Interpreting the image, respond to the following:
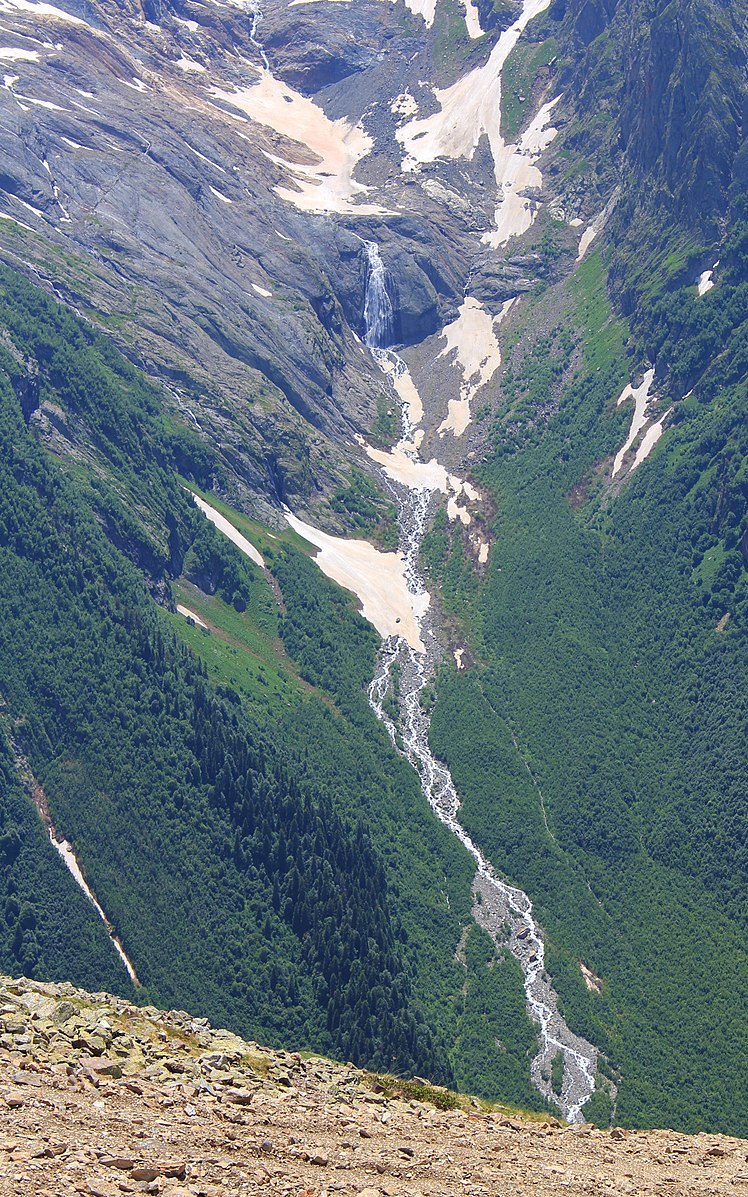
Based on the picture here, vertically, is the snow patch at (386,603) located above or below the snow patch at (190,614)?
above

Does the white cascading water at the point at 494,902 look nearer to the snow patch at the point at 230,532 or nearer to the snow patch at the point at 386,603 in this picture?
the snow patch at the point at 386,603

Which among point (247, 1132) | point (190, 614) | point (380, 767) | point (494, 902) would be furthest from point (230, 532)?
point (247, 1132)

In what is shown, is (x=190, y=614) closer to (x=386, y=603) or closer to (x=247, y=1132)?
(x=386, y=603)

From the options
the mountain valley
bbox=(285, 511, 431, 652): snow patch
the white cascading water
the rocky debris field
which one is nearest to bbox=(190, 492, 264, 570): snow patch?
the mountain valley

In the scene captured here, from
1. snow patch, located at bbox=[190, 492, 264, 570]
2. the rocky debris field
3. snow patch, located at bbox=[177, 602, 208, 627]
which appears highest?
snow patch, located at bbox=[190, 492, 264, 570]

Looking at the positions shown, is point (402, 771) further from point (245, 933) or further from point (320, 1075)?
point (320, 1075)

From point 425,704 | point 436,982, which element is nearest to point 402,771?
point 425,704

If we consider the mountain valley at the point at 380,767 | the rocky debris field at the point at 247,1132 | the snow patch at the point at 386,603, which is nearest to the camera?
the rocky debris field at the point at 247,1132

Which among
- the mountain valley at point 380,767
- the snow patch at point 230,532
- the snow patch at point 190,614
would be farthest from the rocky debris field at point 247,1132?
the snow patch at point 230,532

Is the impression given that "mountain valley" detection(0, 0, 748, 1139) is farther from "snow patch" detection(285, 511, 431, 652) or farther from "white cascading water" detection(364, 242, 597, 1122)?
"snow patch" detection(285, 511, 431, 652)
